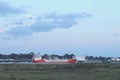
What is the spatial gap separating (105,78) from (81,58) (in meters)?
112

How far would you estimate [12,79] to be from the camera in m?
51.6

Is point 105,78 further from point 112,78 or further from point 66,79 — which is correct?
point 66,79

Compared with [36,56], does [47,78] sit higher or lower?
lower

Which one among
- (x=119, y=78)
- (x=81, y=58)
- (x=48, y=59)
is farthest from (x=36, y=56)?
(x=119, y=78)

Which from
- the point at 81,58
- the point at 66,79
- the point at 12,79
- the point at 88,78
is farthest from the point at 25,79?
the point at 81,58

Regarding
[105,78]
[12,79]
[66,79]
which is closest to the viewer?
[12,79]

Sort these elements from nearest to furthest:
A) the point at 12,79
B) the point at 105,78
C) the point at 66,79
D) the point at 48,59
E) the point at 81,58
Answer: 1. the point at 12,79
2. the point at 66,79
3. the point at 105,78
4. the point at 48,59
5. the point at 81,58

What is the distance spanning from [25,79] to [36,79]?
1914mm

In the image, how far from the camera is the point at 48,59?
504 feet

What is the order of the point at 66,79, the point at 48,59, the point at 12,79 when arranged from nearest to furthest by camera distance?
1. the point at 12,79
2. the point at 66,79
3. the point at 48,59

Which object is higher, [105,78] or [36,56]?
[36,56]

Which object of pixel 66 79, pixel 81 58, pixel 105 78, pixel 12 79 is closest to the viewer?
pixel 12 79

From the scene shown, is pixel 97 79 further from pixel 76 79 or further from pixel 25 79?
A: pixel 25 79

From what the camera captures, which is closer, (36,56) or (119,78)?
(119,78)
